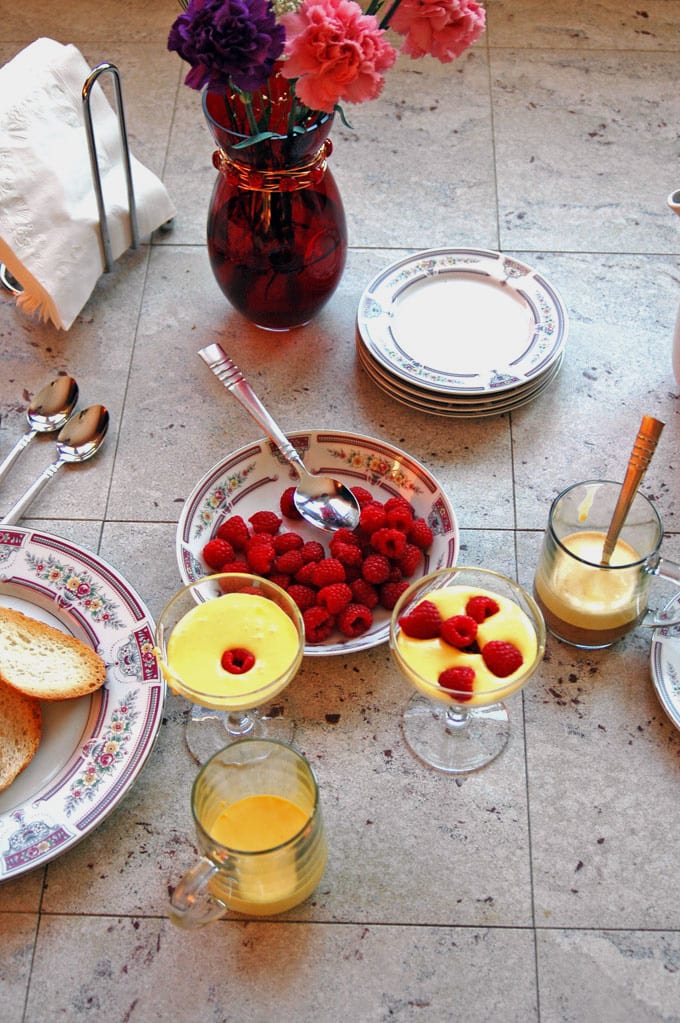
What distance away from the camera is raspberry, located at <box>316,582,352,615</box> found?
4.05ft

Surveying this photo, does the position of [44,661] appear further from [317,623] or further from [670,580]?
[670,580]

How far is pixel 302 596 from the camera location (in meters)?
1.26

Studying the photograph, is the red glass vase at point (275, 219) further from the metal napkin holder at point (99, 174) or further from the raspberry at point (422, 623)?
the raspberry at point (422, 623)

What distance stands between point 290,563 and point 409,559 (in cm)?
15

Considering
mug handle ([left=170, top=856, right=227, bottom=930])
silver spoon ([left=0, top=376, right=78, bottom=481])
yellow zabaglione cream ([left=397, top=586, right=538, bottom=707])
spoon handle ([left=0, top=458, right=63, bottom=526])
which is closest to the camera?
mug handle ([left=170, top=856, right=227, bottom=930])

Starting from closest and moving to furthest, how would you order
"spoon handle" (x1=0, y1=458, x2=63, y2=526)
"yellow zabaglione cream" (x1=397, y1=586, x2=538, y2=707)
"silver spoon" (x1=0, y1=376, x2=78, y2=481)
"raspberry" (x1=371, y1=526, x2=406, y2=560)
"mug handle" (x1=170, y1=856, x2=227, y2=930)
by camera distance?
"mug handle" (x1=170, y1=856, x2=227, y2=930) → "yellow zabaglione cream" (x1=397, y1=586, x2=538, y2=707) → "raspberry" (x1=371, y1=526, x2=406, y2=560) → "spoon handle" (x1=0, y1=458, x2=63, y2=526) → "silver spoon" (x1=0, y1=376, x2=78, y2=481)

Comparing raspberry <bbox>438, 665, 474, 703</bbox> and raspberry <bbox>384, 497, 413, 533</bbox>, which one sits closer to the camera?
raspberry <bbox>438, 665, 474, 703</bbox>

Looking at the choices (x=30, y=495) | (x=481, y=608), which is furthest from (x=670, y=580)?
(x=30, y=495)

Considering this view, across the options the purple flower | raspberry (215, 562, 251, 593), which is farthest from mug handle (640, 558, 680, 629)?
the purple flower

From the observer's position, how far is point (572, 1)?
217 centimetres

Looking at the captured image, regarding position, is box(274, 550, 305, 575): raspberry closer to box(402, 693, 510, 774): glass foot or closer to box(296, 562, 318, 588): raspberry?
box(296, 562, 318, 588): raspberry

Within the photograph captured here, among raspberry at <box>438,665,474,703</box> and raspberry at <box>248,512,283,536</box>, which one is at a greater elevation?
raspberry at <box>438,665,474,703</box>

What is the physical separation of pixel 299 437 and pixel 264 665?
1.36ft

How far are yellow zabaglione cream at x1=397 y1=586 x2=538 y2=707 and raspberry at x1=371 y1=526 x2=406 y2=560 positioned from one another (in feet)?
0.46
